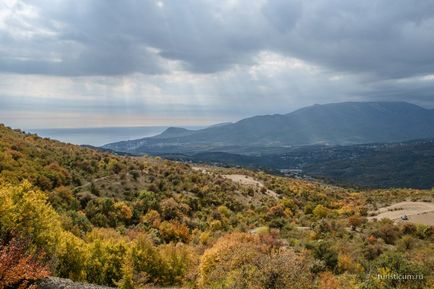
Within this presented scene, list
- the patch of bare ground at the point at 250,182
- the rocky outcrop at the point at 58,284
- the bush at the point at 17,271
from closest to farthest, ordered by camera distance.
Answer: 1. the bush at the point at 17,271
2. the rocky outcrop at the point at 58,284
3. the patch of bare ground at the point at 250,182

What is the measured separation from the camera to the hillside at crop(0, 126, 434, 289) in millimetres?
12789

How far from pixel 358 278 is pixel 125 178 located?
23796mm

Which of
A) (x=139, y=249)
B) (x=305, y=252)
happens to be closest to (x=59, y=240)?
(x=139, y=249)

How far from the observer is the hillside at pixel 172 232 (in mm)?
12789

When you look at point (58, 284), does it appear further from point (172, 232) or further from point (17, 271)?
point (172, 232)

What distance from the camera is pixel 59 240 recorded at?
536 inches

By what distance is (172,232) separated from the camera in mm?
25125

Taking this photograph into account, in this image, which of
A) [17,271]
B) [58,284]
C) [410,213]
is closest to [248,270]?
[58,284]

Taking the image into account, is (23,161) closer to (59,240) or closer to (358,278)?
(59,240)

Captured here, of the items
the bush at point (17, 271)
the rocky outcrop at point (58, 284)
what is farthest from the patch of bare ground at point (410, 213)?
the bush at point (17, 271)

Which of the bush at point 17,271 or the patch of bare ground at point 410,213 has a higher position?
the bush at point 17,271

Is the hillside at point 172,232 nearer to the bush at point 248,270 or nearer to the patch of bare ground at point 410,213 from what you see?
the bush at point 248,270

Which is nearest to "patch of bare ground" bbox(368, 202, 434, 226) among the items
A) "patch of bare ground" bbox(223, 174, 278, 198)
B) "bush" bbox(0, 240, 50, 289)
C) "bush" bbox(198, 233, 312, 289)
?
"patch of bare ground" bbox(223, 174, 278, 198)

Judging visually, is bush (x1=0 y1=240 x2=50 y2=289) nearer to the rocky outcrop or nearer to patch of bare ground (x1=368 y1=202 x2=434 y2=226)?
the rocky outcrop
